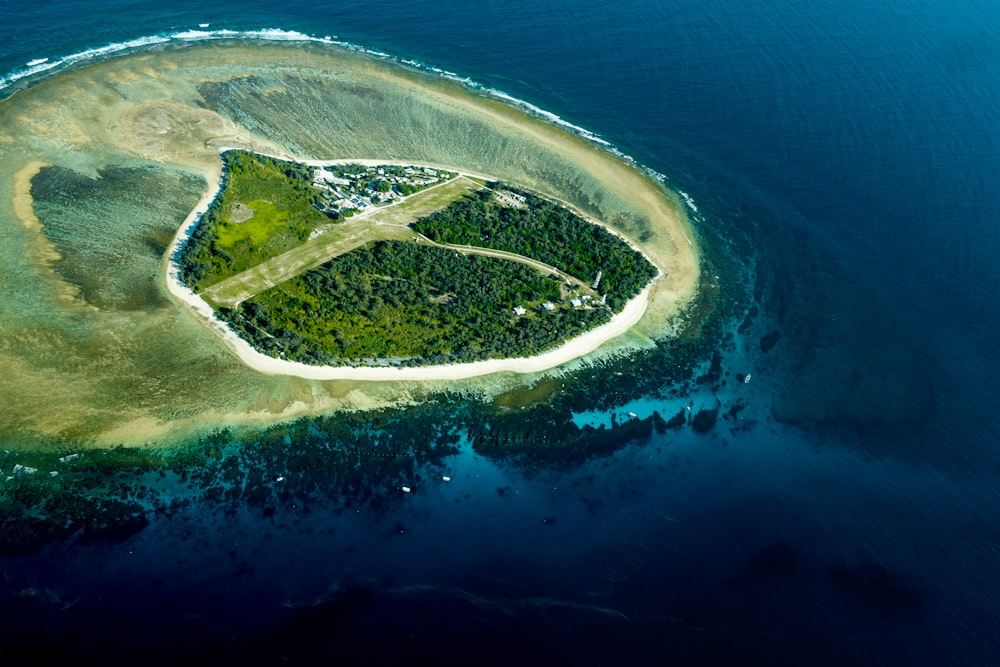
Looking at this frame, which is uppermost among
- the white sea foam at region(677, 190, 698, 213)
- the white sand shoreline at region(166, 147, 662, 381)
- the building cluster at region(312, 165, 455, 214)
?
the white sea foam at region(677, 190, 698, 213)

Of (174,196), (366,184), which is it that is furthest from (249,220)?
(366,184)

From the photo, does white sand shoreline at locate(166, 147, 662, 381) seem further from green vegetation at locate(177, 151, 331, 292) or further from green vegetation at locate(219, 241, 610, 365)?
green vegetation at locate(177, 151, 331, 292)

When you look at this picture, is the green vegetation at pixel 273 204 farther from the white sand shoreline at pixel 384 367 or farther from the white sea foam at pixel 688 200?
the white sea foam at pixel 688 200

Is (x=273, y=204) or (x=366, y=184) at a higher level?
(x=366, y=184)

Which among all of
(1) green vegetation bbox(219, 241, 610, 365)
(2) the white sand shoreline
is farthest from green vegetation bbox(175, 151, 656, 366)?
(2) the white sand shoreline

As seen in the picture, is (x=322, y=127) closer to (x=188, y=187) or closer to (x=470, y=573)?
(x=188, y=187)

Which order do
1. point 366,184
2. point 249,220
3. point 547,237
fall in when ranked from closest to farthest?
point 249,220
point 547,237
point 366,184

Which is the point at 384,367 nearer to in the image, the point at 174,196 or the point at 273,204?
the point at 273,204
